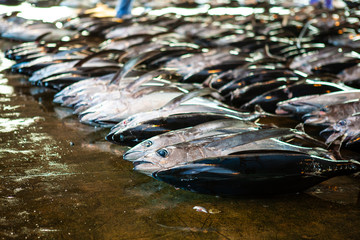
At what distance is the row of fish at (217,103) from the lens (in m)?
2.55

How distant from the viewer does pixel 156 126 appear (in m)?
3.34

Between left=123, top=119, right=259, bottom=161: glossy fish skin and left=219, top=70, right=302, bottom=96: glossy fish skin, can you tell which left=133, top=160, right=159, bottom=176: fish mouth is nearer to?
left=123, top=119, right=259, bottom=161: glossy fish skin

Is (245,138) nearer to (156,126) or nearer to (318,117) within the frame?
(156,126)

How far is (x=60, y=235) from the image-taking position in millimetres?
2256

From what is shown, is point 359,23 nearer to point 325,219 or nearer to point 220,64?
point 220,64

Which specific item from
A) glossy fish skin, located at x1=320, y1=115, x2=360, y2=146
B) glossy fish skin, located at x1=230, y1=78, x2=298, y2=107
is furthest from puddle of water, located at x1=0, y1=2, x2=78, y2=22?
glossy fish skin, located at x1=320, y1=115, x2=360, y2=146

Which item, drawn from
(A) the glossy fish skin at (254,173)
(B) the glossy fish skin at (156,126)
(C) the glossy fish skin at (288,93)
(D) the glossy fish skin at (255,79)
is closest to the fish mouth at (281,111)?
(C) the glossy fish skin at (288,93)

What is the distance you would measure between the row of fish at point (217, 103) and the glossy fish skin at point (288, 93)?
0.03 ft

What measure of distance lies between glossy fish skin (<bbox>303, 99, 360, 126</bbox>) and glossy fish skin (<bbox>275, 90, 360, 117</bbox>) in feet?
0.60

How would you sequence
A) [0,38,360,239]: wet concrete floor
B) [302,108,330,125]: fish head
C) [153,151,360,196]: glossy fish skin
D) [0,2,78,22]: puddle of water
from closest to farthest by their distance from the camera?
[0,38,360,239]: wet concrete floor → [153,151,360,196]: glossy fish skin → [302,108,330,125]: fish head → [0,2,78,22]: puddle of water

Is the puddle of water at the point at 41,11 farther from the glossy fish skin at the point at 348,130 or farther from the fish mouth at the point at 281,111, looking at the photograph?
the glossy fish skin at the point at 348,130

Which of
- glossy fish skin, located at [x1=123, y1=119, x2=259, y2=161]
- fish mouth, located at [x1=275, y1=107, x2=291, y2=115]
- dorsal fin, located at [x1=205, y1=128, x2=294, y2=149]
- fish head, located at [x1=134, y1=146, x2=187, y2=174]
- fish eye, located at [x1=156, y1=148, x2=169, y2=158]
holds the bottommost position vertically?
fish mouth, located at [x1=275, y1=107, x2=291, y2=115]

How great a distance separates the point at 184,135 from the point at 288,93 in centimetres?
170

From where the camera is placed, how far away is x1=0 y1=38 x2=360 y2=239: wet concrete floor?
91.2 inches
